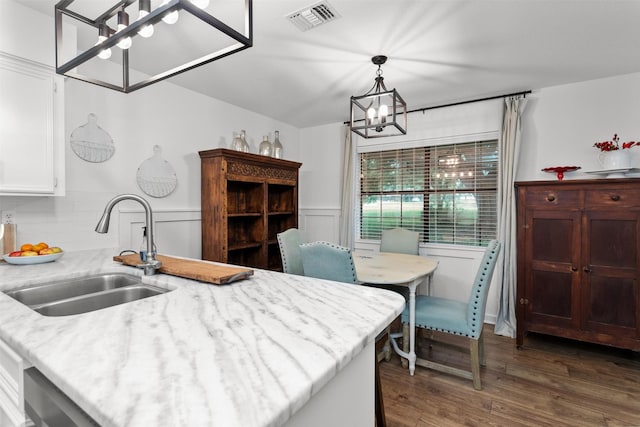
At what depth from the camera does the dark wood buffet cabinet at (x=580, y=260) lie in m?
2.45

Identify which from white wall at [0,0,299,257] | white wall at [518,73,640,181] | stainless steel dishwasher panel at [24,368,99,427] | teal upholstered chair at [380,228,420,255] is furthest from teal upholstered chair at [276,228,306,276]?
white wall at [518,73,640,181]

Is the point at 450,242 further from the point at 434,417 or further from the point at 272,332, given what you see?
the point at 272,332

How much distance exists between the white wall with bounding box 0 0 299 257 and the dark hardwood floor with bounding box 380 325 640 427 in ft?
7.77

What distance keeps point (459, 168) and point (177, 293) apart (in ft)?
10.9

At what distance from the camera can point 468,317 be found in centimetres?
217

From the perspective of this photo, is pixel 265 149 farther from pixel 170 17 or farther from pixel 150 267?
pixel 170 17

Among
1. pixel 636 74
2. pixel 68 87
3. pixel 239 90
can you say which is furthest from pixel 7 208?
pixel 636 74

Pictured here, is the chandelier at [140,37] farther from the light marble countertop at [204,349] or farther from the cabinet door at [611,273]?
the cabinet door at [611,273]

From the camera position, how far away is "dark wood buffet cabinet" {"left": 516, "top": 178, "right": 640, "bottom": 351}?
8.04 ft

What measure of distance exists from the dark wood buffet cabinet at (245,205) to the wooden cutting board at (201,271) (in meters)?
1.29

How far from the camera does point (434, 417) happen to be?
1.87 m

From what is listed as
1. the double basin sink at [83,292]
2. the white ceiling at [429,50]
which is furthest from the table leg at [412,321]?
the white ceiling at [429,50]

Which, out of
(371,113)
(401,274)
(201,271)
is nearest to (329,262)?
(401,274)

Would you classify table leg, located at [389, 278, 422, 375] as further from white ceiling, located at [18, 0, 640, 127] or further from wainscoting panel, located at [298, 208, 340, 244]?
wainscoting panel, located at [298, 208, 340, 244]
